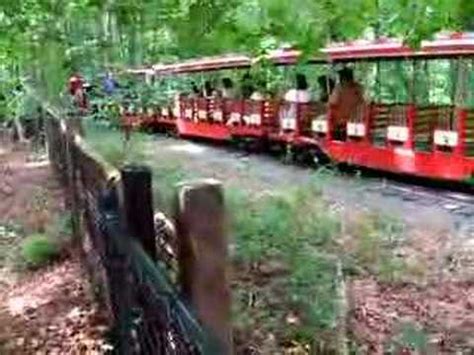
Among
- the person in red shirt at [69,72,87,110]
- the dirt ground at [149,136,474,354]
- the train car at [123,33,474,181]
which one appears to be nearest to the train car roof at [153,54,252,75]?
the train car at [123,33,474,181]

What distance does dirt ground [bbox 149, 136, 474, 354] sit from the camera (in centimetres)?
593

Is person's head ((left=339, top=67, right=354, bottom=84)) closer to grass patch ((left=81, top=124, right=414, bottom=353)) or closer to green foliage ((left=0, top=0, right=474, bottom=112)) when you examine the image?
grass patch ((left=81, top=124, right=414, bottom=353))

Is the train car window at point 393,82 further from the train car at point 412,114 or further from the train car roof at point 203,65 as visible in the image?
the train car roof at point 203,65

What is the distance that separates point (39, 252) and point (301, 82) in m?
10.4

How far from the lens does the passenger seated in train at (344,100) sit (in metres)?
15.9

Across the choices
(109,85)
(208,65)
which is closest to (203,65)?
(208,65)

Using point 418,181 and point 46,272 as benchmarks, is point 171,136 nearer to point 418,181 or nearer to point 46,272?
point 418,181

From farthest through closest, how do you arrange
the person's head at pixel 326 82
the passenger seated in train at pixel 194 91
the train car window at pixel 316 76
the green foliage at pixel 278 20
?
1. the passenger seated in train at pixel 194 91
2. the person's head at pixel 326 82
3. the train car window at pixel 316 76
4. the green foliage at pixel 278 20

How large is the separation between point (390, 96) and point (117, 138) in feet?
14.3

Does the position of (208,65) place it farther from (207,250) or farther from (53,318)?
(207,250)

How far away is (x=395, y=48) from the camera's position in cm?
1395

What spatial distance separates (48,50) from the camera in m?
14.6

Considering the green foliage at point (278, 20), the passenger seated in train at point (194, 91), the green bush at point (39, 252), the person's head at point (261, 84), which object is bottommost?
the passenger seated in train at point (194, 91)

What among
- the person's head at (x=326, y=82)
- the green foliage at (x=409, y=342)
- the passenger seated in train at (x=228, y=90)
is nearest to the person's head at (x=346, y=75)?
the person's head at (x=326, y=82)
